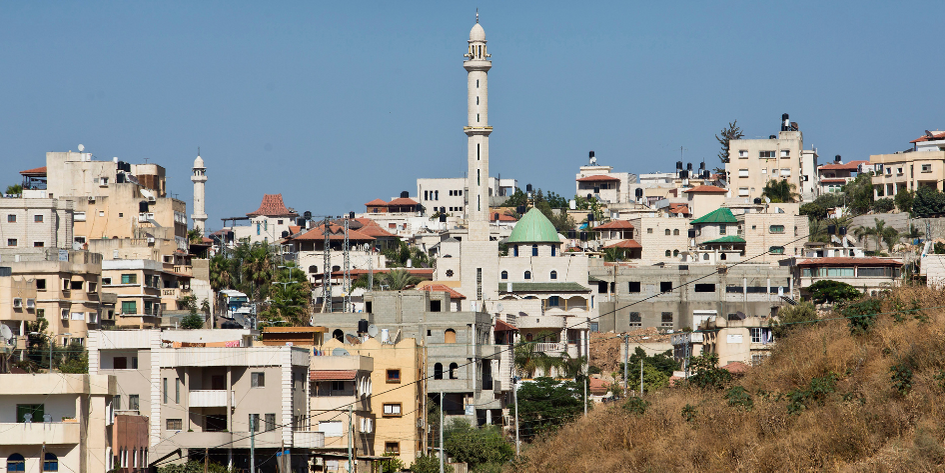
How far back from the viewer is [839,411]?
35.8 m

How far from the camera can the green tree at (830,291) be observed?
259 feet

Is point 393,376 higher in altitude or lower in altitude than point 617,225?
lower

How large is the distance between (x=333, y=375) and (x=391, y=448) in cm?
446

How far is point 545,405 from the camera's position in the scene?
62.6m

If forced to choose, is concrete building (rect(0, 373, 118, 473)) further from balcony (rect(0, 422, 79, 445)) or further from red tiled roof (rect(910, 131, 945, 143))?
red tiled roof (rect(910, 131, 945, 143))

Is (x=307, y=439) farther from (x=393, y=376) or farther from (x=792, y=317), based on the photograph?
(x=792, y=317)

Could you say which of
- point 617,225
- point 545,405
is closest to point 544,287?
point 617,225

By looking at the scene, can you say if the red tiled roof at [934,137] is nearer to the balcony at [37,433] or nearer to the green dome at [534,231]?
the green dome at [534,231]

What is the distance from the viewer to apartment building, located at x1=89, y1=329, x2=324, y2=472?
4481 cm

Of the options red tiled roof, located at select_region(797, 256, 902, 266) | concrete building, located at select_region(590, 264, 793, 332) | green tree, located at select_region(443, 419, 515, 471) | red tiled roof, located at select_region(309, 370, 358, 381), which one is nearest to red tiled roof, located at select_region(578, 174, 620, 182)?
concrete building, located at select_region(590, 264, 793, 332)

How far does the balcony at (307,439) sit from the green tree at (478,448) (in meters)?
7.41

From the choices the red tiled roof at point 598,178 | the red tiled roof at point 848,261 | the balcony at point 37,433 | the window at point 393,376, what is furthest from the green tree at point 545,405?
the red tiled roof at point 598,178

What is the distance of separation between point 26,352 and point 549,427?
21.4m

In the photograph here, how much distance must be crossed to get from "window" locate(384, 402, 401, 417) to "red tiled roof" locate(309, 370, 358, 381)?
12.0 ft
